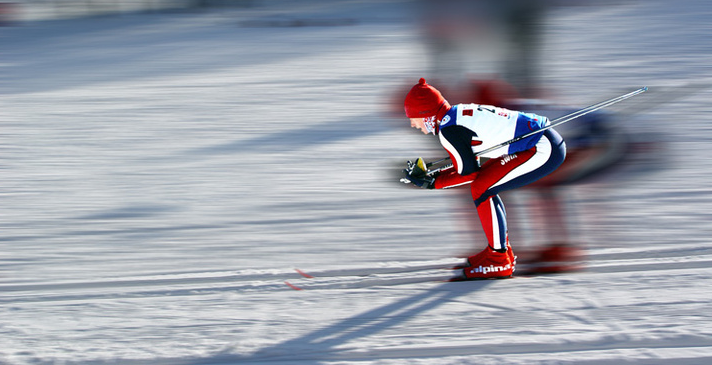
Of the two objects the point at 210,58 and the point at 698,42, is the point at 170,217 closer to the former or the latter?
the point at 210,58

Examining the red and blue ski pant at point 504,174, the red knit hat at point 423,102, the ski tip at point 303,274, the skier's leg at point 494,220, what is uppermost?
the red knit hat at point 423,102

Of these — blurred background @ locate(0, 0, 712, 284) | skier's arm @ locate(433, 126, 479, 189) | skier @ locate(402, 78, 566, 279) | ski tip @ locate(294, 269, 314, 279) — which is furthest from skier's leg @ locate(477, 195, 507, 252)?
ski tip @ locate(294, 269, 314, 279)

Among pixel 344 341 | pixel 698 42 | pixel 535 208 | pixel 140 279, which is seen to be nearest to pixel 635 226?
pixel 535 208

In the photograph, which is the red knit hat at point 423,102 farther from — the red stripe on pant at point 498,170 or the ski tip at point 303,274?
the ski tip at point 303,274

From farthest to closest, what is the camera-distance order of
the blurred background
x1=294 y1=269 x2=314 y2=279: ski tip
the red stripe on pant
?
the blurred background, x1=294 y1=269 x2=314 y2=279: ski tip, the red stripe on pant

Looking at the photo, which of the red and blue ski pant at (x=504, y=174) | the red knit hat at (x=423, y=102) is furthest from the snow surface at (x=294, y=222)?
the red knit hat at (x=423, y=102)

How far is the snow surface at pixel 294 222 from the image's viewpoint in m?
3.94

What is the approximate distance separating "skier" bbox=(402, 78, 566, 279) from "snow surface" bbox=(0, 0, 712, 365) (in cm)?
44

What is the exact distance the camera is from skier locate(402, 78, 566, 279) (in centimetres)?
418

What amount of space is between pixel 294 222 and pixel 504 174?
1.82 meters

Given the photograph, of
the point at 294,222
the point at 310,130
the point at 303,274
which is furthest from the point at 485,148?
the point at 310,130

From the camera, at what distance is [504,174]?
4324 mm

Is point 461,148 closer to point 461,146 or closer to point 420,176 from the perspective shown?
point 461,146

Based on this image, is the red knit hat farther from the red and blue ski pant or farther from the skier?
the red and blue ski pant
